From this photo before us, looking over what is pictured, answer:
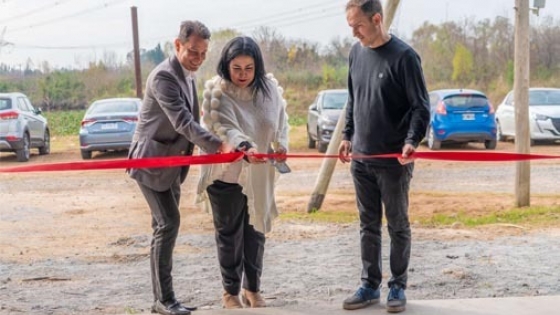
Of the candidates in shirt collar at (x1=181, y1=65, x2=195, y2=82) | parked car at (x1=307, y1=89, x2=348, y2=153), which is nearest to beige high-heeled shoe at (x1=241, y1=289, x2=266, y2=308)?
shirt collar at (x1=181, y1=65, x2=195, y2=82)

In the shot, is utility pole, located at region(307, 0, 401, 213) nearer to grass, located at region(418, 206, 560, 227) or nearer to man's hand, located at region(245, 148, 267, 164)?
grass, located at region(418, 206, 560, 227)

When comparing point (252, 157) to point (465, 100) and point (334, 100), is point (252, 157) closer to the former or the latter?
point (465, 100)

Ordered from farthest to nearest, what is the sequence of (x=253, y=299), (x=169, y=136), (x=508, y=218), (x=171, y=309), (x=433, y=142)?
(x=433, y=142), (x=508, y=218), (x=253, y=299), (x=171, y=309), (x=169, y=136)

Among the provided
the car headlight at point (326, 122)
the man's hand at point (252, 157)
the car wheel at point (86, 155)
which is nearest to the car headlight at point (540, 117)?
the car headlight at point (326, 122)

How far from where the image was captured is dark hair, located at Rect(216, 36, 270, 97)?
4.26 meters

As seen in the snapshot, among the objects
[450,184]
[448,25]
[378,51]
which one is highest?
[448,25]

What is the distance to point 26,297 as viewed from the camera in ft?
18.4

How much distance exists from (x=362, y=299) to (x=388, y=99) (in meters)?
1.15

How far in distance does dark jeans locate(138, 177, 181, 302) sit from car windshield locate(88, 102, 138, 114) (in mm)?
14510

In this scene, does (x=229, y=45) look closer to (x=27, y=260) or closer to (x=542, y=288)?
(x=542, y=288)

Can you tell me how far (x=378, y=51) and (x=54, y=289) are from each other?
124 inches

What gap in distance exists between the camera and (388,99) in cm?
426

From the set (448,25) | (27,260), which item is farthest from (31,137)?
(448,25)

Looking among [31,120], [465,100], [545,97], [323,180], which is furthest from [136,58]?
[323,180]
